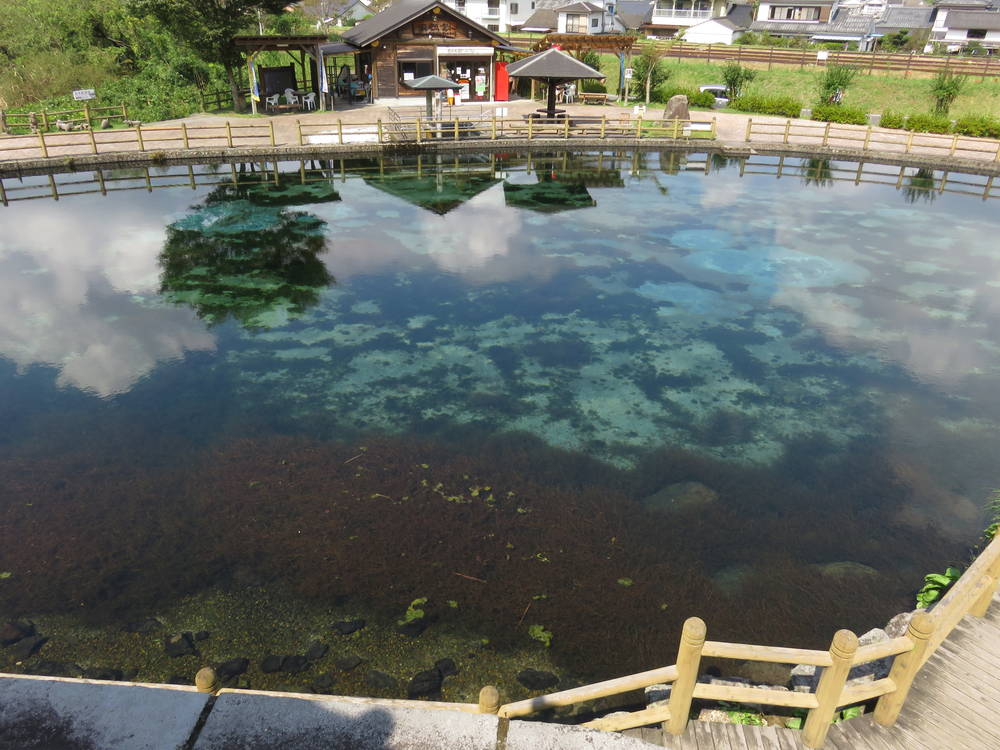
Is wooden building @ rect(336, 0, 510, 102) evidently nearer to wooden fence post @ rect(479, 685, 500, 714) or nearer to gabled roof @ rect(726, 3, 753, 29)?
wooden fence post @ rect(479, 685, 500, 714)

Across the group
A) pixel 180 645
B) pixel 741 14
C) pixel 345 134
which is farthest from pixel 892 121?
pixel 741 14

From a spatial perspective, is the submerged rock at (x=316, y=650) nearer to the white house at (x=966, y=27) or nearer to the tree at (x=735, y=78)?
the tree at (x=735, y=78)

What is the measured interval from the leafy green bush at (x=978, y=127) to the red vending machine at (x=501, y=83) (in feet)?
73.8

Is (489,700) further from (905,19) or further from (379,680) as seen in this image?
(905,19)

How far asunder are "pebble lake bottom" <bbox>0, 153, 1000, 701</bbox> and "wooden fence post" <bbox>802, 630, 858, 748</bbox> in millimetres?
2167

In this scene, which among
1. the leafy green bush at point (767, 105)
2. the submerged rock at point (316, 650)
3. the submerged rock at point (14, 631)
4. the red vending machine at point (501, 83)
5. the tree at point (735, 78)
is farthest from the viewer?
the tree at point (735, 78)

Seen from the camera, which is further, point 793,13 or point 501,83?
point 793,13

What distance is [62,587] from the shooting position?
752cm

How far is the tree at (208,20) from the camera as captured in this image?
29.7 metres

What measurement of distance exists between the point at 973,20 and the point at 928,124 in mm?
56205

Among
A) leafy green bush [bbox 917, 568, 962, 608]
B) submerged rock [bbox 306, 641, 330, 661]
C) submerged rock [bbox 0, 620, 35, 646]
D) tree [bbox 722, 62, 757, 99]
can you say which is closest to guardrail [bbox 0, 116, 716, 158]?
tree [bbox 722, 62, 757, 99]

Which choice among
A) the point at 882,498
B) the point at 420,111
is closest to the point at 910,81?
the point at 420,111

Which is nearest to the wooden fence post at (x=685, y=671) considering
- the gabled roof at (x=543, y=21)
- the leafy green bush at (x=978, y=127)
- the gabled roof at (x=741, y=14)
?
the leafy green bush at (x=978, y=127)

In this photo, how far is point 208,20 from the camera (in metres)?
30.6
